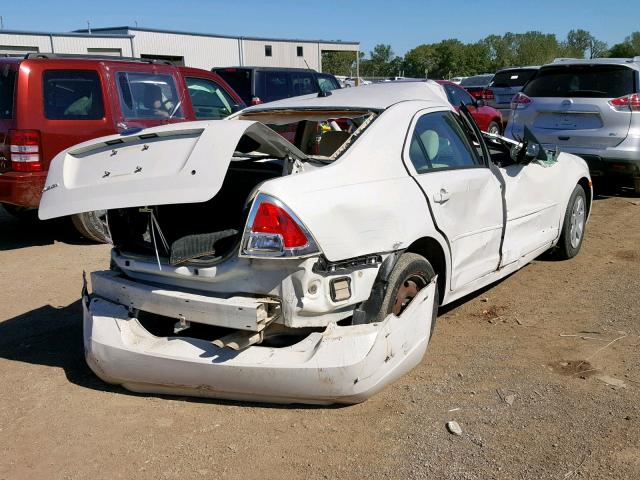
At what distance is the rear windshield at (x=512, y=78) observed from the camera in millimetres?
18031

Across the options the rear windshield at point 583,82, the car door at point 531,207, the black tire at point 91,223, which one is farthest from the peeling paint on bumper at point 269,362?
the rear windshield at point 583,82

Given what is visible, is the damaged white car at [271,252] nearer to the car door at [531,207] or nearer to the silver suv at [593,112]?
the car door at [531,207]

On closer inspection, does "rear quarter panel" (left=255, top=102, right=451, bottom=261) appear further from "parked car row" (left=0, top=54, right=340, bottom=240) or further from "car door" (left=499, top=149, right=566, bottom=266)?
"parked car row" (left=0, top=54, right=340, bottom=240)

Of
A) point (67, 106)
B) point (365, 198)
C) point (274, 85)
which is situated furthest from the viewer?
point (274, 85)

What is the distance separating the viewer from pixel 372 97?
15.1 ft

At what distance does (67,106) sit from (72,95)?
162mm

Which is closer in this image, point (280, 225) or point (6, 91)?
point (280, 225)

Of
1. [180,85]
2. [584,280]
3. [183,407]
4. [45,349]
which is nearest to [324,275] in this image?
[183,407]

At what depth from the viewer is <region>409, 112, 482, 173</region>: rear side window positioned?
4.23 meters

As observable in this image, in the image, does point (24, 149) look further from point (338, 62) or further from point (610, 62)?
point (338, 62)

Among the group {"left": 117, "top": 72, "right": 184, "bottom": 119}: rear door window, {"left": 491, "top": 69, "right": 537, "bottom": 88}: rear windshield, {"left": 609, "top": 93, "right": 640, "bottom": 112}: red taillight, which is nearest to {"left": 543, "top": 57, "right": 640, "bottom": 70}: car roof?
{"left": 609, "top": 93, "right": 640, "bottom": 112}: red taillight

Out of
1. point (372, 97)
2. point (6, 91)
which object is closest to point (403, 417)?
point (372, 97)

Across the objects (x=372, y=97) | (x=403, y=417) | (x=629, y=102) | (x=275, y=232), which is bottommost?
(x=403, y=417)

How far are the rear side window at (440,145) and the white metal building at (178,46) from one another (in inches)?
1192
